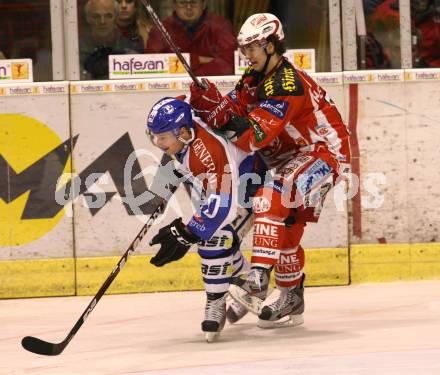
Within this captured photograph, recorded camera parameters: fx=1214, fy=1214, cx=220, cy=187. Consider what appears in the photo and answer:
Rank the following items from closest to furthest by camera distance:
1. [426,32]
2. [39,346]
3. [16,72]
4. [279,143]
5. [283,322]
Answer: [39,346] → [279,143] → [283,322] → [16,72] → [426,32]

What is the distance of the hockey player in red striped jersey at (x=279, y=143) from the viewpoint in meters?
5.59

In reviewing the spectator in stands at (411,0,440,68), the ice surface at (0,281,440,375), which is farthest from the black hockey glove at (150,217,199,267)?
the spectator in stands at (411,0,440,68)

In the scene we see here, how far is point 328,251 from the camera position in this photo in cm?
714

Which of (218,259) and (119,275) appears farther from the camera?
(119,275)

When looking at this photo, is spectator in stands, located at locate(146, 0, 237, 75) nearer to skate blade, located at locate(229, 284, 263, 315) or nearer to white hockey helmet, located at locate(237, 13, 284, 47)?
white hockey helmet, located at locate(237, 13, 284, 47)

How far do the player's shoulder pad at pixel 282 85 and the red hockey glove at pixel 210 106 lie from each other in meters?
0.19

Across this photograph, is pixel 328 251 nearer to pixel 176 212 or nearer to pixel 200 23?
pixel 176 212

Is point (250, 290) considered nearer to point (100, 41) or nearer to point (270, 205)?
point (270, 205)

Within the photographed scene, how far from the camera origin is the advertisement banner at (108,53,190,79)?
279 inches

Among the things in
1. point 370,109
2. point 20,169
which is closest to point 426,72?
point 370,109

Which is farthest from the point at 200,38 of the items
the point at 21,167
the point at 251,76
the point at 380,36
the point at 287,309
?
the point at 287,309

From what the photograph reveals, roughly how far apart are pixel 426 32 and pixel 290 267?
1.96m

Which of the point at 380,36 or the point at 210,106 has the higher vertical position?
the point at 380,36

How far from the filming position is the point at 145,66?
23.3 feet
